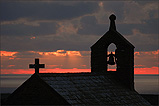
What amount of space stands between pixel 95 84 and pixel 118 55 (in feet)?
15.2

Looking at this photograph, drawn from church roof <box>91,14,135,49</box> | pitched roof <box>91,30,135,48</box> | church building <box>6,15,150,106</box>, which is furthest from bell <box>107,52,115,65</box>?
pitched roof <box>91,30,135,48</box>

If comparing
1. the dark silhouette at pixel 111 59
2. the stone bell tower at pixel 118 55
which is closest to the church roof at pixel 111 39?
the stone bell tower at pixel 118 55

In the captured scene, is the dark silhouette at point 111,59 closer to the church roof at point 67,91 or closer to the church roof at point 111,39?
the church roof at point 111,39

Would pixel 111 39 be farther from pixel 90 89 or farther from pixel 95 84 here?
pixel 90 89

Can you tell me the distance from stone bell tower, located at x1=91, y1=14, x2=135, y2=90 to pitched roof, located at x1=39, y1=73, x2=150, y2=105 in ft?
4.48

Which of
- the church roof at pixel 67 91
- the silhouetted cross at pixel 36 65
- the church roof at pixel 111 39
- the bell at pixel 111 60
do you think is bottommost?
the church roof at pixel 67 91

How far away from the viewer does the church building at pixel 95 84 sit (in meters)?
20.4

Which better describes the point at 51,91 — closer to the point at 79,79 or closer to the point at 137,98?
the point at 79,79

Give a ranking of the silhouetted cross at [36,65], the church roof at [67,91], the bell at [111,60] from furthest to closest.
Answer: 1. the bell at [111,60]
2. the silhouetted cross at [36,65]
3. the church roof at [67,91]

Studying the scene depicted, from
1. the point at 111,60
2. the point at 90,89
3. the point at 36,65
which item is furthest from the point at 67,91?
the point at 111,60

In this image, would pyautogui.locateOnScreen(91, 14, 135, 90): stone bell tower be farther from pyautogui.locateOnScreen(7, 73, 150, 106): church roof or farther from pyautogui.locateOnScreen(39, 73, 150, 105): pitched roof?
pyautogui.locateOnScreen(7, 73, 150, 106): church roof

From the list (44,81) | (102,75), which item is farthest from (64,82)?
(102,75)

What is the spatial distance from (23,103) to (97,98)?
4.07 meters

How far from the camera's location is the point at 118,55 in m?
27.0
